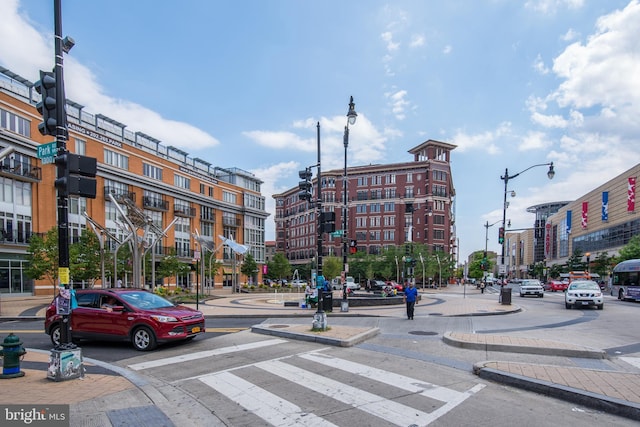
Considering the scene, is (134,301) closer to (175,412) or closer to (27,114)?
(175,412)

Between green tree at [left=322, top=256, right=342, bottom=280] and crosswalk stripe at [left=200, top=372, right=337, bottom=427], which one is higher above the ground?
crosswalk stripe at [left=200, top=372, right=337, bottom=427]

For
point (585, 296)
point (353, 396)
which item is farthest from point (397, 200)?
point (353, 396)

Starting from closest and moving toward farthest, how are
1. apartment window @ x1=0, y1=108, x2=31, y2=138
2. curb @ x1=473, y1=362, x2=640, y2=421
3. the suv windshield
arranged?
curb @ x1=473, y1=362, x2=640, y2=421 < the suv windshield < apartment window @ x1=0, y1=108, x2=31, y2=138

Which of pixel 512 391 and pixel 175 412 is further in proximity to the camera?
pixel 512 391

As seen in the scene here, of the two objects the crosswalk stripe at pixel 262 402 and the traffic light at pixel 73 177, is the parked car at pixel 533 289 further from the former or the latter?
the traffic light at pixel 73 177

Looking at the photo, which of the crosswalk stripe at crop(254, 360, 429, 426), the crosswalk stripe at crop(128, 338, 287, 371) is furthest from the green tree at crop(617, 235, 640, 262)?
the crosswalk stripe at crop(254, 360, 429, 426)

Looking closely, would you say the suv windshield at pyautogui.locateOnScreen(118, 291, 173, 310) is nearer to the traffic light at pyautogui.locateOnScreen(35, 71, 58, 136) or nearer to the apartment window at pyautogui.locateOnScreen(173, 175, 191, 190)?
the traffic light at pyautogui.locateOnScreen(35, 71, 58, 136)

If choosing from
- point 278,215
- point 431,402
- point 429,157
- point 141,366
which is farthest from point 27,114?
point 278,215

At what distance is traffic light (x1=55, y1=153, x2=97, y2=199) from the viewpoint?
6.63m

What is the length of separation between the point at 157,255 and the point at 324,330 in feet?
130

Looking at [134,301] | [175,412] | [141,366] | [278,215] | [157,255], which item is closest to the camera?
[175,412]

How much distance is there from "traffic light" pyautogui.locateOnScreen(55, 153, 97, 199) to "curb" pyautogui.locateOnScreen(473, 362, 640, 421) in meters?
7.81

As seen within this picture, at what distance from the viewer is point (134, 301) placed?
33.7 ft

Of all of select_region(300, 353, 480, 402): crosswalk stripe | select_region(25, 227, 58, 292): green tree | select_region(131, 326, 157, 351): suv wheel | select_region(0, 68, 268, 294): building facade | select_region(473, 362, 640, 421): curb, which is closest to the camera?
select_region(473, 362, 640, 421): curb
